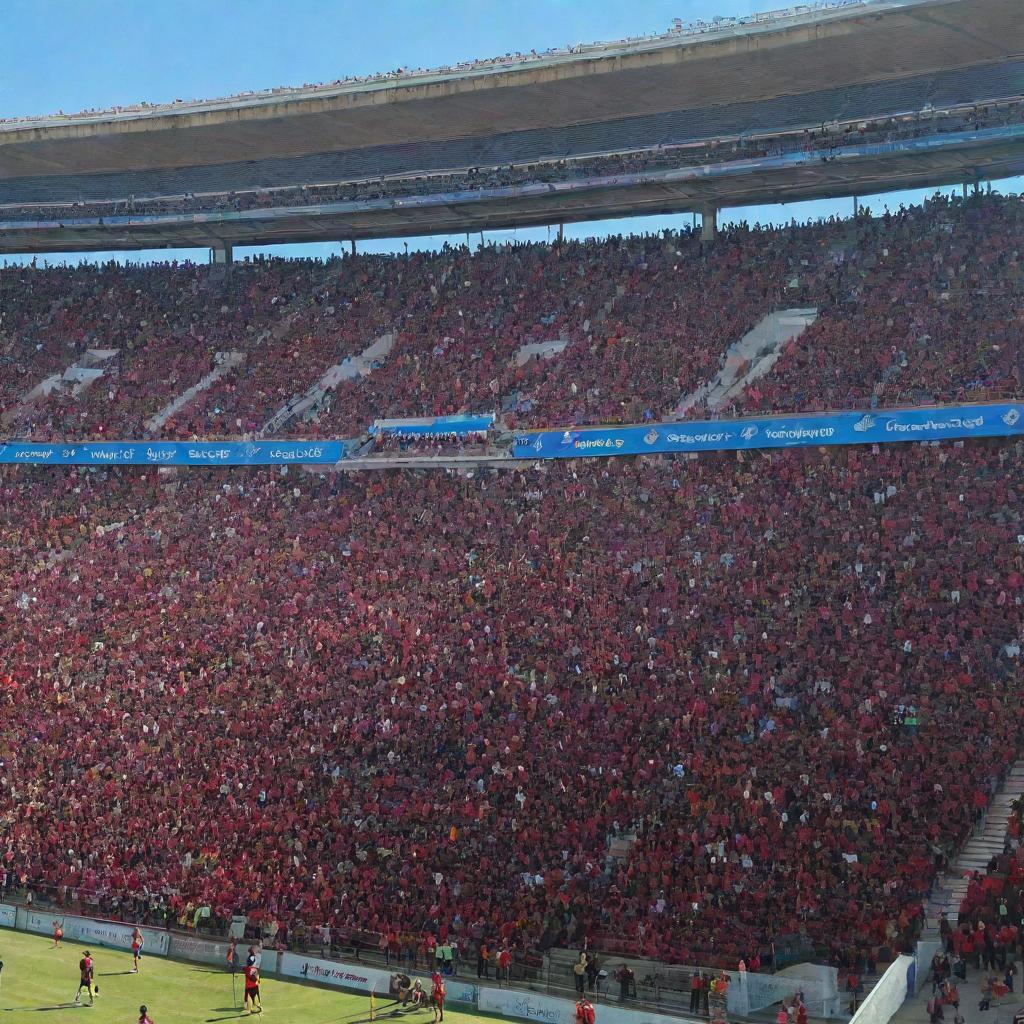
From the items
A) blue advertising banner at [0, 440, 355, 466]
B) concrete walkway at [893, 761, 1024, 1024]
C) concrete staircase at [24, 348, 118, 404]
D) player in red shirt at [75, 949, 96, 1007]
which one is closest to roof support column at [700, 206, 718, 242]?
blue advertising banner at [0, 440, 355, 466]

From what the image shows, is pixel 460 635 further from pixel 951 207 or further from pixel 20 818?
pixel 951 207

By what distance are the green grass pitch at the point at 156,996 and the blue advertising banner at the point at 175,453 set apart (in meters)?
16.7

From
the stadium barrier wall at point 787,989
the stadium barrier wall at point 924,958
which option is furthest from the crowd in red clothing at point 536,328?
the stadium barrier wall at point 787,989

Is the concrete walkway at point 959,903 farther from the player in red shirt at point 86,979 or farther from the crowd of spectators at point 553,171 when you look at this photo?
the crowd of spectators at point 553,171

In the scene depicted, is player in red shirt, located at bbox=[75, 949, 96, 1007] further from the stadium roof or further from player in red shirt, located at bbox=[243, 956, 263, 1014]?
the stadium roof

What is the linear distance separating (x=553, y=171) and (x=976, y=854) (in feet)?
84.4

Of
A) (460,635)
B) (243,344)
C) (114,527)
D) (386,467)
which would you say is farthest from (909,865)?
(243,344)

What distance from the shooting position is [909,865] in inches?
824

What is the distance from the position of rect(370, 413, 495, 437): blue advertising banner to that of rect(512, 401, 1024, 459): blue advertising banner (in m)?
1.42

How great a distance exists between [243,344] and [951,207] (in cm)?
2098

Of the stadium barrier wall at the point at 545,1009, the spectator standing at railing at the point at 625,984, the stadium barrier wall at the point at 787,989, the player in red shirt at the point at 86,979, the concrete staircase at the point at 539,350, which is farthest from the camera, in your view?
the concrete staircase at the point at 539,350

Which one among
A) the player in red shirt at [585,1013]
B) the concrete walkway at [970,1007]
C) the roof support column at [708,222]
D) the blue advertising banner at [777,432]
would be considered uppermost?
the roof support column at [708,222]

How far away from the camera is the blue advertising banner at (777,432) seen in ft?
99.3

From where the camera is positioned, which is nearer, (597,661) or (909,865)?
(909,865)
